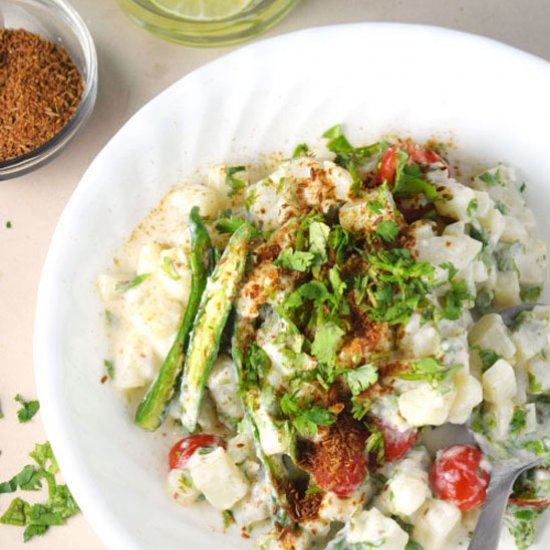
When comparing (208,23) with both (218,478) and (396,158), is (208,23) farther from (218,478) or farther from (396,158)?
(218,478)

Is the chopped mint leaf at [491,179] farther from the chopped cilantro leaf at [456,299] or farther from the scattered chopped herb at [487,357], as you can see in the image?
the scattered chopped herb at [487,357]

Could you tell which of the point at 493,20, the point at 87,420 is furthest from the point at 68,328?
the point at 493,20

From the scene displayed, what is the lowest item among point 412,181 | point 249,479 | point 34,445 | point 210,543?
point 34,445

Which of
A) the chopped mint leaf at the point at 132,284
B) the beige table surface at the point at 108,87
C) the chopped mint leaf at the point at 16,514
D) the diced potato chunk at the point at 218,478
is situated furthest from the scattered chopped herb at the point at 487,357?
the chopped mint leaf at the point at 16,514

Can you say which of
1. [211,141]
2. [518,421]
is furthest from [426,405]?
[211,141]

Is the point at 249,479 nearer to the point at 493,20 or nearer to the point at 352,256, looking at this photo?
the point at 352,256
